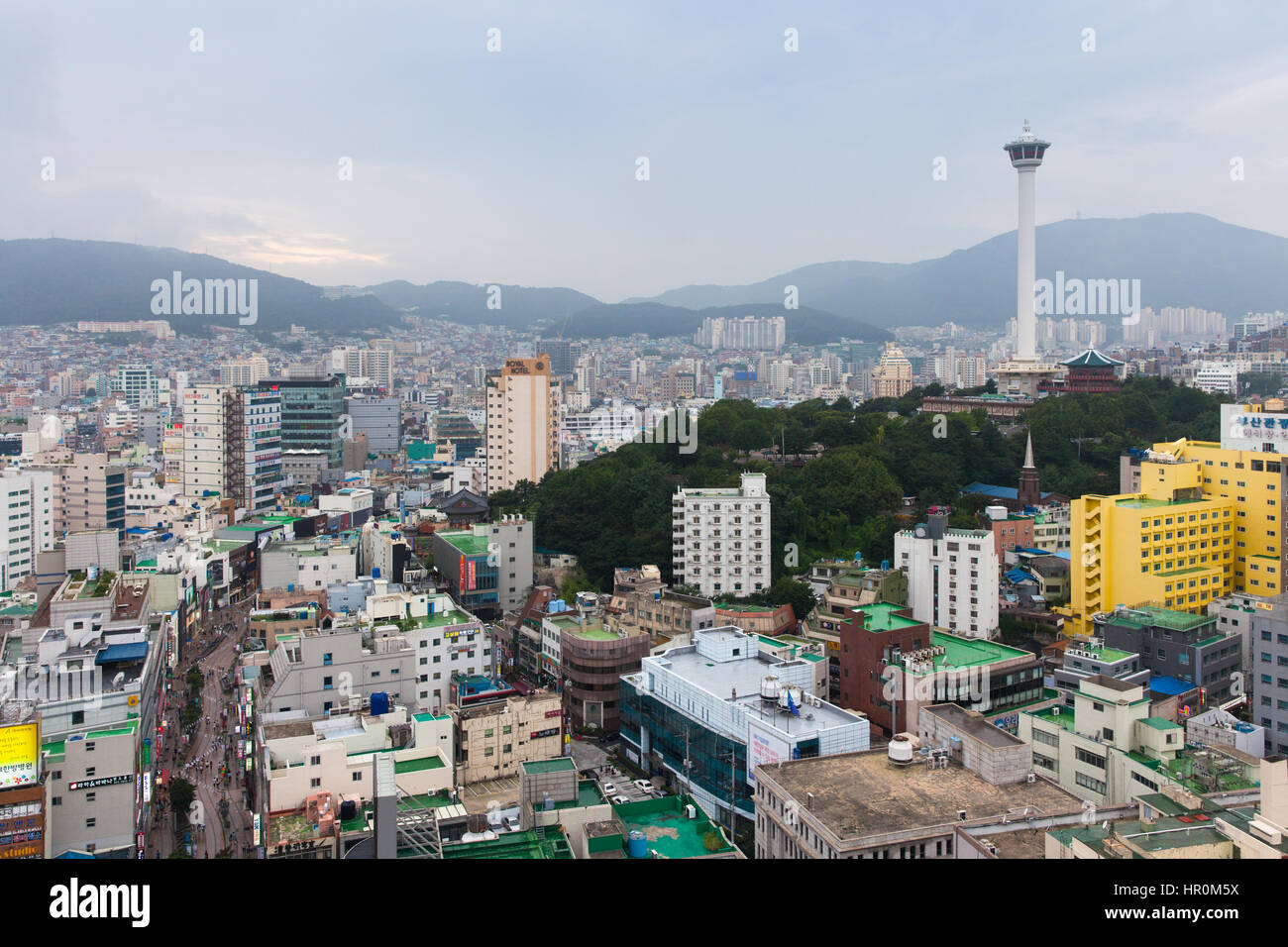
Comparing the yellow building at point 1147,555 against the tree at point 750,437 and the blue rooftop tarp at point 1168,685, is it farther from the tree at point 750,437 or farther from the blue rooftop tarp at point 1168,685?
the tree at point 750,437

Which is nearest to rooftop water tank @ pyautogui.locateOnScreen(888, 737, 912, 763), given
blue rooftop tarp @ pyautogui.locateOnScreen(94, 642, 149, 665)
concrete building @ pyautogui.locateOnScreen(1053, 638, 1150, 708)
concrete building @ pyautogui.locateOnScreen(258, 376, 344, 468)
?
concrete building @ pyautogui.locateOnScreen(1053, 638, 1150, 708)

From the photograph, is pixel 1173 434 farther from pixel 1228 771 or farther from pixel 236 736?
pixel 236 736

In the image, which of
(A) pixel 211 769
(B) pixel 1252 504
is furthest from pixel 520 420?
(B) pixel 1252 504

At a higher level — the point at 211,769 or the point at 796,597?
the point at 796,597

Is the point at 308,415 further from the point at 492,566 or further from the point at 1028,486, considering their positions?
the point at 1028,486

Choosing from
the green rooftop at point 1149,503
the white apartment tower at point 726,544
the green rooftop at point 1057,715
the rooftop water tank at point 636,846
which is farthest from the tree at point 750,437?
the rooftop water tank at point 636,846

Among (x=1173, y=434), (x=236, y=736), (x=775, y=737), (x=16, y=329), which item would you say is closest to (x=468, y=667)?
(x=236, y=736)
